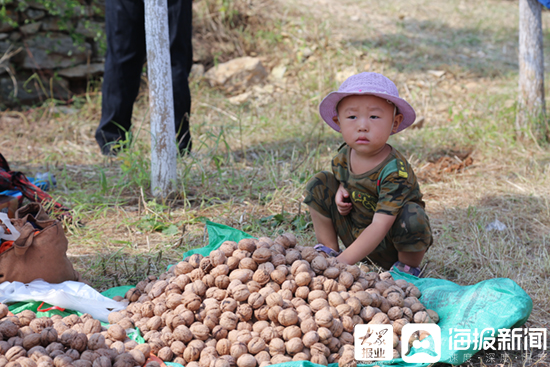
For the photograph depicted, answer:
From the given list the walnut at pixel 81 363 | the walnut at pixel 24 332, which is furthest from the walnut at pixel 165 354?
the walnut at pixel 24 332

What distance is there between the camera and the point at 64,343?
1564 mm

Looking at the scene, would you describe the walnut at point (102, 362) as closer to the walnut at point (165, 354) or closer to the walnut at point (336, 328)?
the walnut at point (165, 354)

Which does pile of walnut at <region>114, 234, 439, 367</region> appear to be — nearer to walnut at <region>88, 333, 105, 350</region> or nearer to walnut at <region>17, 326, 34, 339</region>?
walnut at <region>88, 333, 105, 350</region>

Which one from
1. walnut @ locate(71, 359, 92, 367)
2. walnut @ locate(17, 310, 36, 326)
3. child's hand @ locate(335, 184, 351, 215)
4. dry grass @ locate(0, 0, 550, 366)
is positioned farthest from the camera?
dry grass @ locate(0, 0, 550, 366)

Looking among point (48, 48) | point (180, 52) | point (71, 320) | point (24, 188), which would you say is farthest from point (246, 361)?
point (48, 48)

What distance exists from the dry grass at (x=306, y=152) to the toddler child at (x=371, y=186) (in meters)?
0.35

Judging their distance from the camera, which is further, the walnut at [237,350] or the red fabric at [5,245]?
the red fabric at [5,245]

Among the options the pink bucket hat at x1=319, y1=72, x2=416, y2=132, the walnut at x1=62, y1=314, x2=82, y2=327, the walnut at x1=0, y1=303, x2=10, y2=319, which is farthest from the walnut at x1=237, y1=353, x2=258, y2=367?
the pink bucket hat at x1=319, y1=72, x2=416, y2=132

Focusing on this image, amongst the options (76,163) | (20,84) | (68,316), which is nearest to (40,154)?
(76,163)

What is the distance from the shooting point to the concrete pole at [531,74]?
157 inches

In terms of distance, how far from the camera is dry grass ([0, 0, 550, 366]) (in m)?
2.54

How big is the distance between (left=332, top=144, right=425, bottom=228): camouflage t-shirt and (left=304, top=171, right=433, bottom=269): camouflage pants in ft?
0.15

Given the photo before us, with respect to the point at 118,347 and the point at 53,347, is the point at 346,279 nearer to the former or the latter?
the point at 118,347

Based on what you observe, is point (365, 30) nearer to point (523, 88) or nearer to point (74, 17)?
point (523, 88)
